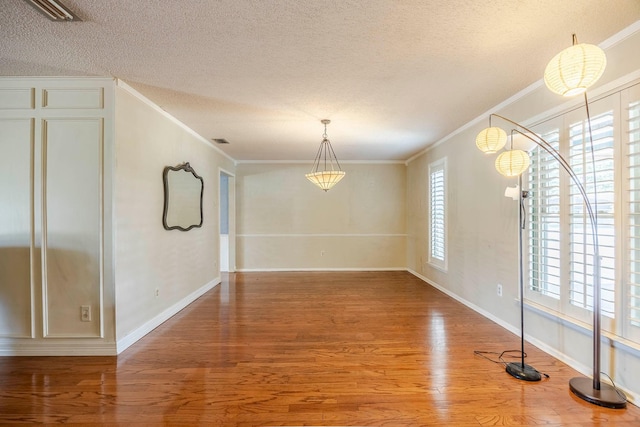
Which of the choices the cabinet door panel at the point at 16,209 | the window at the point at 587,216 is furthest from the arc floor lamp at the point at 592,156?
the cabinet door panel at the point at 16,209

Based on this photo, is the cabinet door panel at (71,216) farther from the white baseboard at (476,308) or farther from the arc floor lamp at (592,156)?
the white baseboard at (476,308)

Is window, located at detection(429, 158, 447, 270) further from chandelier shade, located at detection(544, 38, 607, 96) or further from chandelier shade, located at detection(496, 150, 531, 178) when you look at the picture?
chandelier shade, located at detection(544, 38, 607, 96)

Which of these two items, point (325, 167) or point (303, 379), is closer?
point (303, 379)

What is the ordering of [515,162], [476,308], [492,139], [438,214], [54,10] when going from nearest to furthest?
1. [54,10]
2. [515,162]
3. [492,139]
4. [476,308]
5. [438,214]

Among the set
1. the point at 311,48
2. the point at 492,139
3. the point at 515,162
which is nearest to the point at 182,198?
the point at 311,48

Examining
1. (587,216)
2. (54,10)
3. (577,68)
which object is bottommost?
(587,216)

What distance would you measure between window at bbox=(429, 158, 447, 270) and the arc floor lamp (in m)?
1.78

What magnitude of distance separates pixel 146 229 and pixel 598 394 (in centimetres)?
399

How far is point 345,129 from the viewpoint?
3.98m

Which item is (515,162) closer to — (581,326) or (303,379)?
(581,326)

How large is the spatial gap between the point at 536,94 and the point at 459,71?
901 mm

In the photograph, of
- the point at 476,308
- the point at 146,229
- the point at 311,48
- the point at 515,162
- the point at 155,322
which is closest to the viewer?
the point at 311,48

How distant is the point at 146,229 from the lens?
299 cm

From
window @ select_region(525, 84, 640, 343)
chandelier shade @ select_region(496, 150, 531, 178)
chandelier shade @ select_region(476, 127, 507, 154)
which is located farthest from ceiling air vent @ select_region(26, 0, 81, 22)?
window @ select_region(525, 84, 640, 343)
